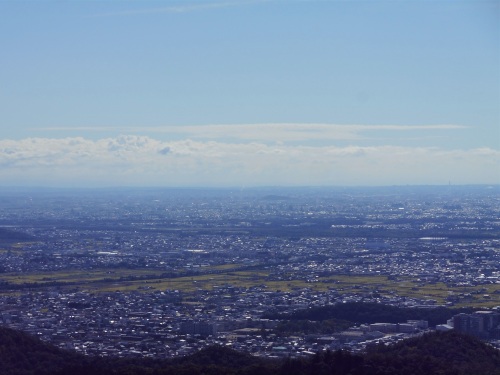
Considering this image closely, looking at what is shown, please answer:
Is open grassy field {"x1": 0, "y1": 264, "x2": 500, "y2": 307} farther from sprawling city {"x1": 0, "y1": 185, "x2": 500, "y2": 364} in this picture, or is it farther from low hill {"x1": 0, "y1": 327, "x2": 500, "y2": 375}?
low hill {"x1": 0, "y1": 327, "x2": 500, "y2": 375}

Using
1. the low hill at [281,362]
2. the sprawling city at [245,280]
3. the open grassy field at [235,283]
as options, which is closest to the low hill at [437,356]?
the low hill at [281,362]

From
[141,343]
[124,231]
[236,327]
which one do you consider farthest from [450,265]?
[124,231]

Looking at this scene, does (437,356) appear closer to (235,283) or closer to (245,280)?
(235,283)

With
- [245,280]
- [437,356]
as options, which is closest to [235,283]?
[245,280]

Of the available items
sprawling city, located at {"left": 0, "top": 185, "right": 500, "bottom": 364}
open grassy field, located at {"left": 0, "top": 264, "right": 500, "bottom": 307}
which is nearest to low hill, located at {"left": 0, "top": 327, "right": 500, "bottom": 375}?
sprawling city, located at {"left": 0, "top": 185, "right": 500, "bottom": 364}

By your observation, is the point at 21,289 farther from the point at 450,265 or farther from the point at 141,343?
the point at 450,265
